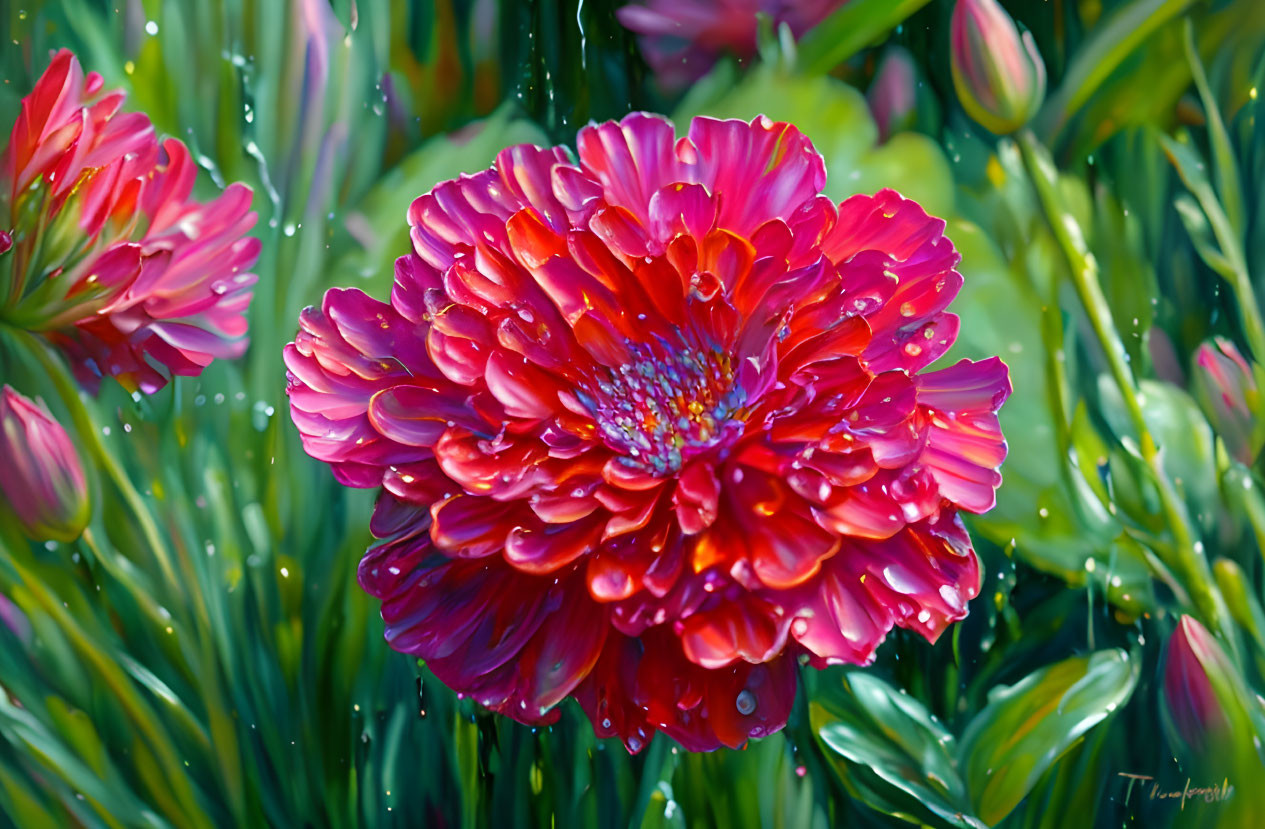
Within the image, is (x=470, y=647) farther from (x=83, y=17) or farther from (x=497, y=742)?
(x=83, y=17)

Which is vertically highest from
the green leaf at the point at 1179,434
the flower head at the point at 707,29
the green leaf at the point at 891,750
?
the flower head at the point at 707,29

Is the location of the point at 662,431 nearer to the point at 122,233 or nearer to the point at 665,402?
the point at 665,402

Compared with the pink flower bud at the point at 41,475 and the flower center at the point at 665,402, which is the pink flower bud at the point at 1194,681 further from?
the pink flower bud at the point at 41,475

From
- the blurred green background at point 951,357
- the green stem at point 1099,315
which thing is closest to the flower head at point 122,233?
the blurred green background at point 951,357

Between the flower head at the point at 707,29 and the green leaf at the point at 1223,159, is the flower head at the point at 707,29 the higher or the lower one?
the higher one

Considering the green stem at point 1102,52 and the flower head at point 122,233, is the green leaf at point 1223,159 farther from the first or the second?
the flower head at point 122,233

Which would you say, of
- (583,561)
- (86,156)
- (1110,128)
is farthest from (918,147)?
(86,156)

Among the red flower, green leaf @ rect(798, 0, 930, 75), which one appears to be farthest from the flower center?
green leaf @ rect(798, 0, 930, 75)
